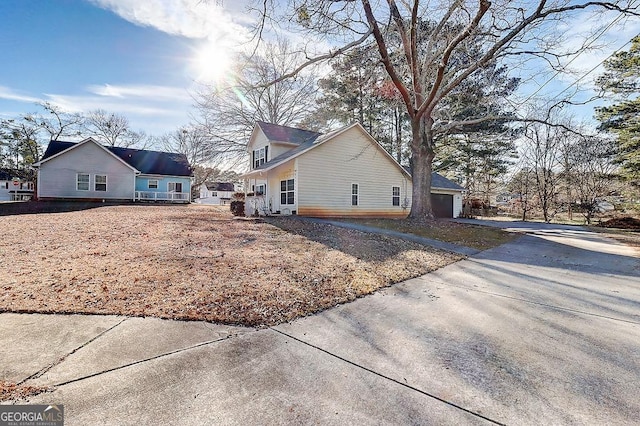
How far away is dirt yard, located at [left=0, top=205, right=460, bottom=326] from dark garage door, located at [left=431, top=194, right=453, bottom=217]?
15773 millimetres

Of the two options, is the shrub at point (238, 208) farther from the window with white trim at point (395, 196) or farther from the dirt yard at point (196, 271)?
the window with white trim at point (395, 196)

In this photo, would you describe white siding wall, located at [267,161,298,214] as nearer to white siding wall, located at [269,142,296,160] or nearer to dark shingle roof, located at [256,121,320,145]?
white siding wall, located at [269,142,296,160]

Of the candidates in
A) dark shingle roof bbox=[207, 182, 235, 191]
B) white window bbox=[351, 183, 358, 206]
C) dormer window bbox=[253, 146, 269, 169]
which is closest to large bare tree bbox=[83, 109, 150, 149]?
dark shingle roof bbox=[207, 182, 235, 191]

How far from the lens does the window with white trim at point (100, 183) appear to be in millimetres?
23047

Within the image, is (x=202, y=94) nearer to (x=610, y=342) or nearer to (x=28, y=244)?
(x=28, y=244)

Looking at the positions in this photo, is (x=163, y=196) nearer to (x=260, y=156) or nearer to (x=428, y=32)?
(x=260, y=156)

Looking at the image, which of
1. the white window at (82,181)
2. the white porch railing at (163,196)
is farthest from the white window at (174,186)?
the white window at (82,181)

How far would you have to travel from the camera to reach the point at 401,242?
869cm

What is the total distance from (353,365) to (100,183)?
2725 cm

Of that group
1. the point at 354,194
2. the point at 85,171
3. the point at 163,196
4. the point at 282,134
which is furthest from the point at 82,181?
the point at 354,194

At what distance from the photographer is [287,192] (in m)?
16.6

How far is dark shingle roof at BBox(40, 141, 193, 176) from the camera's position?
1038 inches

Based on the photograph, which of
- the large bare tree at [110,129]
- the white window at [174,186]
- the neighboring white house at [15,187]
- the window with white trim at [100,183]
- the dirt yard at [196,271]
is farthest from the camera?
the large bare tree at [110,129]

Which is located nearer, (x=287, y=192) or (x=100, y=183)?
(x=287, y=192)
